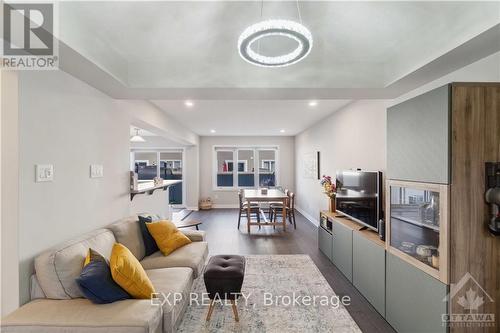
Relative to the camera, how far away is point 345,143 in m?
4.30

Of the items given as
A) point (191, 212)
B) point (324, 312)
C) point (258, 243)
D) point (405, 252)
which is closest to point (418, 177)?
point (405, 252)

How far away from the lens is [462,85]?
62.2 inches

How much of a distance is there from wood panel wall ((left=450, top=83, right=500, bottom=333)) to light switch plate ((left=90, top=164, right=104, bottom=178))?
3123 mm

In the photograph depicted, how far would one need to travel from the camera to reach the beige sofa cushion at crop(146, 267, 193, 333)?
5.84 ft

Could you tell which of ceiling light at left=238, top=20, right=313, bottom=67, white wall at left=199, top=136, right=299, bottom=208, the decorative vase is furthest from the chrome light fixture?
white wall at left=199, top=136, right=299, bottom=208

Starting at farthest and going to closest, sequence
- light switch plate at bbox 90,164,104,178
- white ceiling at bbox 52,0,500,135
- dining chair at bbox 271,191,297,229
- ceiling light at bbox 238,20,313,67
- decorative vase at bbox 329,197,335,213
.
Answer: dining chair at bbox 271,191,297,229 → decorative vase at bbox 329,197,335,213 → light switch plate at bbox 90,164,104,178 → white ceiling at bbox 52,0,500,135 → ceiling light at bbox 238,20,313,67

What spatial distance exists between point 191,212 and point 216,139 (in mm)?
2655

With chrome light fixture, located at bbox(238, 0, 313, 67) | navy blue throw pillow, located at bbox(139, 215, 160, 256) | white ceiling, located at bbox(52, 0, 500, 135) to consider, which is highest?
white ceiling, located at bbox(52, 0, 500, 135)

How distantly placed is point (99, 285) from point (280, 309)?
5.58 ft

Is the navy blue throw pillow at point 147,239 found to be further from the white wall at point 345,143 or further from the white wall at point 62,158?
the white wall at point 345,143

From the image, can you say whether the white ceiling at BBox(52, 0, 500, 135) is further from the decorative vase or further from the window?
the window

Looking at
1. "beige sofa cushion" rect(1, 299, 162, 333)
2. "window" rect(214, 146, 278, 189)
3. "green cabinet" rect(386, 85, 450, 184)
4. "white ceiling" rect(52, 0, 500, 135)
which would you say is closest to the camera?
"beige sofa cushion" rect(1, 299, 162, 333)

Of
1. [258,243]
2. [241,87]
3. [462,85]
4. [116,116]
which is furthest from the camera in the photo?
[258,243]

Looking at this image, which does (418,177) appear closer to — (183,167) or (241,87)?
(241,87)
